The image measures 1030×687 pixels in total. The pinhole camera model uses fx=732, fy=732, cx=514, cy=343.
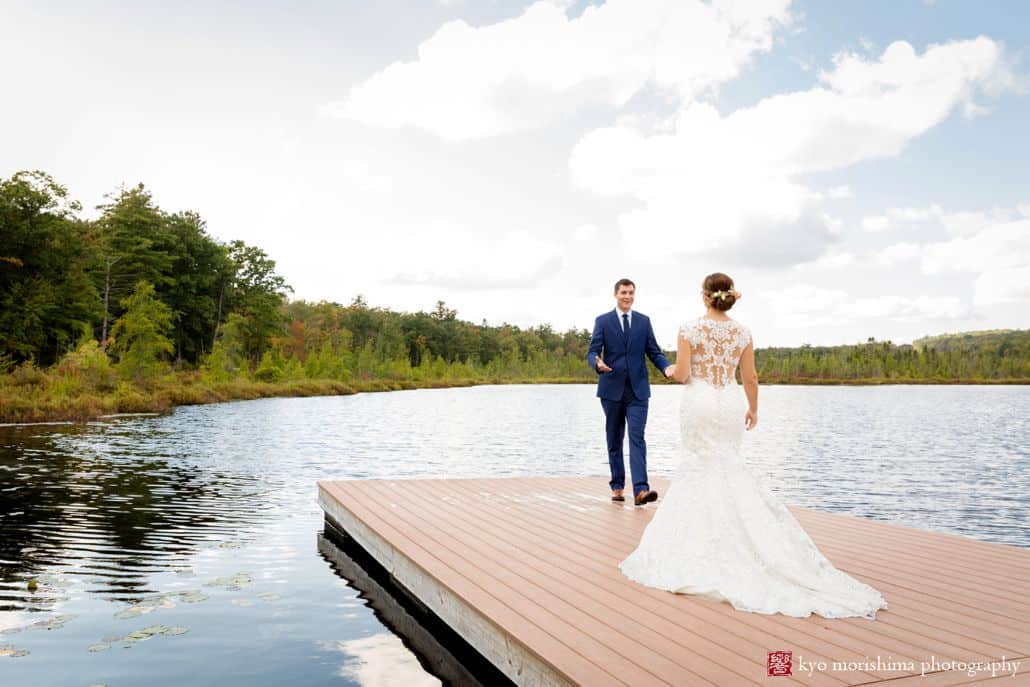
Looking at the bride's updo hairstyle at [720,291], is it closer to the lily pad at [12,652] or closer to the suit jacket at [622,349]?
the suit jacket at [622,349]

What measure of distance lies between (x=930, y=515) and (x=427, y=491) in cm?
868

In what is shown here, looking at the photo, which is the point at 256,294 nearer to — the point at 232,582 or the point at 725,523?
the point at 232,582

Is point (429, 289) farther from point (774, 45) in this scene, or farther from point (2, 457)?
point (2, 457)

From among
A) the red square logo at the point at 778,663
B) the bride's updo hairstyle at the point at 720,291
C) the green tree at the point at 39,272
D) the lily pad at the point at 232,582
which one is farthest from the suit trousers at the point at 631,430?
the green tree at the point at 39,272

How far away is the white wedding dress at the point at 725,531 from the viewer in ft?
14.0

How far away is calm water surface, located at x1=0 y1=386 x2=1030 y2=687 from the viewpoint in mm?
5059

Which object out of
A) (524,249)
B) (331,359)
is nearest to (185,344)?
(331,359)

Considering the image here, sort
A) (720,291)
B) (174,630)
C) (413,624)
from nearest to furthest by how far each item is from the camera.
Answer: (720,291) → (174,630) → (413,624)

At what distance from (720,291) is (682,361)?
571 millimetres

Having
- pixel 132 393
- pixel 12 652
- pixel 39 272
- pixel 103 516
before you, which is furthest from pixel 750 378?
pixel 39 272

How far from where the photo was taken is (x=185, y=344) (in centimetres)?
6519

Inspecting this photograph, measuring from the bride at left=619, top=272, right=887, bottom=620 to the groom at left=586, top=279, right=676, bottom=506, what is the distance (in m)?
2.06

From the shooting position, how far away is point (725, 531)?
464 cm

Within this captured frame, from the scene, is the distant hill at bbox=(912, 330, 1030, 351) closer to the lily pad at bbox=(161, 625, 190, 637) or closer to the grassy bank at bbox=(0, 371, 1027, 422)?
the grassy bank at bbox=(0, 371, 1027, 422)
